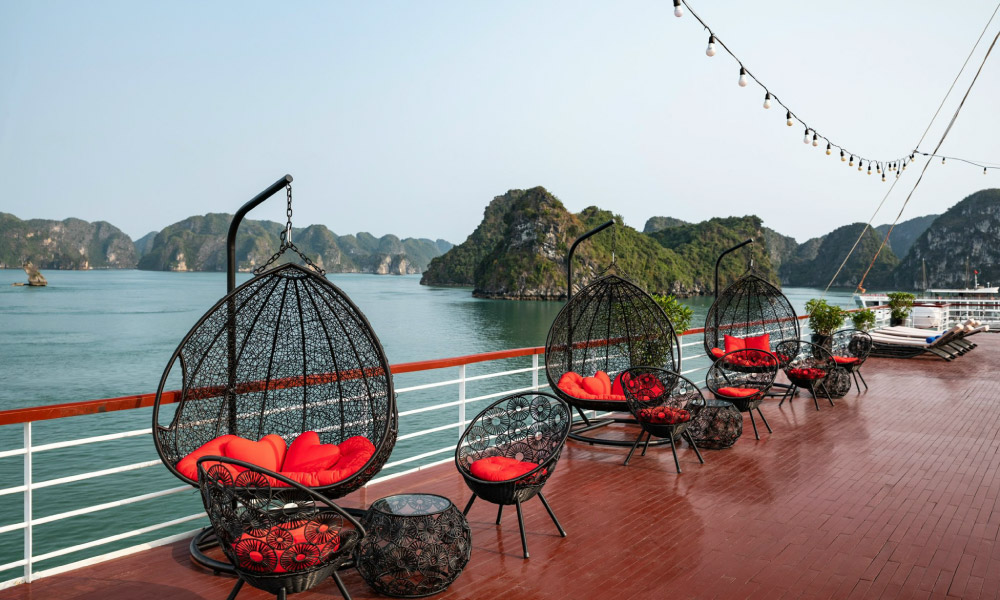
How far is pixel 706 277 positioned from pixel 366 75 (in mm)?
65753

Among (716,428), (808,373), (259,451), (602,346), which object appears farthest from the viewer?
(808,373)

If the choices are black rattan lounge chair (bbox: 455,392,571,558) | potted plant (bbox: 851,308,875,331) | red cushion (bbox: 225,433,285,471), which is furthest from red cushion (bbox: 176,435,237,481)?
potted plant (bbox: 851,308,875,331)

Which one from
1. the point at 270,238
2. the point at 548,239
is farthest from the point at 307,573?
the point at 270,238

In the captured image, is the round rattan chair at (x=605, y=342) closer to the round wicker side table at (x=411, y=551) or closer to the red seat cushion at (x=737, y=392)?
the red seat cushion at (x=737, y=392)

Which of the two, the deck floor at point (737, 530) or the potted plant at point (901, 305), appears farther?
the potted plant at point (901, 305)

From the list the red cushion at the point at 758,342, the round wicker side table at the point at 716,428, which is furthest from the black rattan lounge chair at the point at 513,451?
the red cushion at the point at 758,342

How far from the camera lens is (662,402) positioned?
5203 millimetres

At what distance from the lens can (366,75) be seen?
17328mm

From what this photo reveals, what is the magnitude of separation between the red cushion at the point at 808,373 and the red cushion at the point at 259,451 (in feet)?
19.5

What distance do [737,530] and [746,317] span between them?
6248 mm

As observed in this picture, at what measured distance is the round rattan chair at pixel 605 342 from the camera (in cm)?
577

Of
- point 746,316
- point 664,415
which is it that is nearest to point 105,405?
point 664,415

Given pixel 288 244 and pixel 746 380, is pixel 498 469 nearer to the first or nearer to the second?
pixel 288 244

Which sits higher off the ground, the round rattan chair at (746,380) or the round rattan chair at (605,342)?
the round rattan chair at (605,342)
